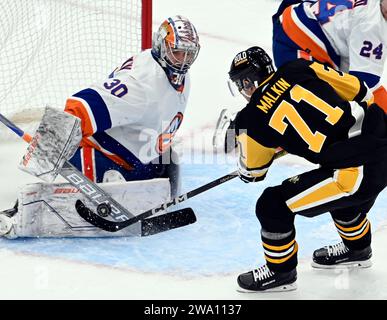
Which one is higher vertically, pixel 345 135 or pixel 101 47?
pixel 345 135

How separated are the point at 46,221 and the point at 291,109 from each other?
0.96m

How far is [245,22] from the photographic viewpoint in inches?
213

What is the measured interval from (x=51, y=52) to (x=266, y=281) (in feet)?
6.02

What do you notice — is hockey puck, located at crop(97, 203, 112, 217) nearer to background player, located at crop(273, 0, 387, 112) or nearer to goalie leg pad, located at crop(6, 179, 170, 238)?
goalie leg pad, located at crop(6, 179, 170, 238)

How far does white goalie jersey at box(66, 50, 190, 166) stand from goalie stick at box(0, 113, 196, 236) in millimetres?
158

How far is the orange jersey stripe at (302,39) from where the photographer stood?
324 cm

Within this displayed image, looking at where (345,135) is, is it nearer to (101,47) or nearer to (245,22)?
(101,47)

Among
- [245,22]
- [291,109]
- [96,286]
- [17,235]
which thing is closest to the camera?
[291,109]

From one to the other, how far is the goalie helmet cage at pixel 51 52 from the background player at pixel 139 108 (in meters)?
0.78

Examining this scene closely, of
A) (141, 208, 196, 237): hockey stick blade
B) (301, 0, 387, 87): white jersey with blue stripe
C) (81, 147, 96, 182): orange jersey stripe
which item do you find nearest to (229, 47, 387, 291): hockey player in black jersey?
(141, 208, 196, 237): hockey stick blade

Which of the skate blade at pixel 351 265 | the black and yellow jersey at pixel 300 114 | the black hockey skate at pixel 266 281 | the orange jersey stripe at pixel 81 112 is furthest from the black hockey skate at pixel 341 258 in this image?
the orange jersey stripe at pixel 81 112

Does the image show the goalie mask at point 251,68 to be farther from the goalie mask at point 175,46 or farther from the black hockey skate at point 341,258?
the black hockey skate at point 341,258

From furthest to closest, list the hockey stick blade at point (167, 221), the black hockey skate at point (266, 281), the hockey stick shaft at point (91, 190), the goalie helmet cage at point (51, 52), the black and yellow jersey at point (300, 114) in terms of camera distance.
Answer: the goalie helmet cage at point (51, 52) → the hockey stick blade at point (167, 221) → the hockey stick shaft at point (91, 190) → the black hockey skate at point (266, 281) → the black and yellow jersey at point (300, 114)

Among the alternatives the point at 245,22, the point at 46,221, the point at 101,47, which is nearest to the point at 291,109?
the point at 46,221
